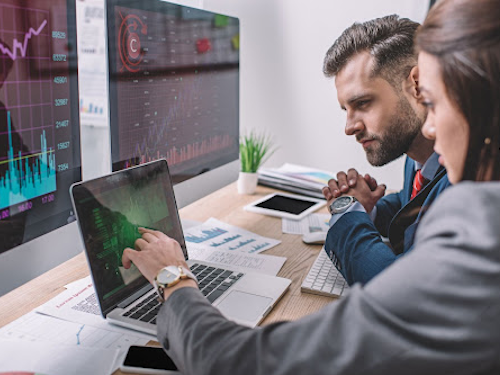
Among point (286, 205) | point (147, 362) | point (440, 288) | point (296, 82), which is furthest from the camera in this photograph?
point (296, 82)

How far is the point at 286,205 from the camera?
1.75 m

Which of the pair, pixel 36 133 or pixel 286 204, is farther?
pixel 286 204

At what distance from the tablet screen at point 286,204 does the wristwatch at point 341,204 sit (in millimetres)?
287

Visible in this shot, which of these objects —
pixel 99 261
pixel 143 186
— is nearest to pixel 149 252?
pixel 99 261

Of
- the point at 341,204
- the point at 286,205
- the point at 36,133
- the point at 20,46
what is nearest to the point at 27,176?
the point at 36,133

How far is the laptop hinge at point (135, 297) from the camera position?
919 millimetres

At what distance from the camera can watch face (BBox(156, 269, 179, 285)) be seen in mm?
782

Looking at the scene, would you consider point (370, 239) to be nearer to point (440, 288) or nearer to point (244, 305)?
point (244, 305)

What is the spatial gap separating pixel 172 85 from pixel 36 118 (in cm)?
52

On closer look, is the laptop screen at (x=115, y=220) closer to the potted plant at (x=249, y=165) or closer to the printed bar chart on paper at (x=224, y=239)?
the printed bar chart on paper at (x=224, y=239)

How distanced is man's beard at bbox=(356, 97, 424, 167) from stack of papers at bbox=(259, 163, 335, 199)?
46cm

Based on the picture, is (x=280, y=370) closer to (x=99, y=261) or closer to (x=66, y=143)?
(x=99, y=261)

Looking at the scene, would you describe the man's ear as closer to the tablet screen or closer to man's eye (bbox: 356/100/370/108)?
man's eye (bbox: 356/100/370/108)

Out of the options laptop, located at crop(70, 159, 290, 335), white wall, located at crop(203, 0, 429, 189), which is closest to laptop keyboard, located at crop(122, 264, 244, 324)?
laptop, located at crop(70, 159, 290, 335)
